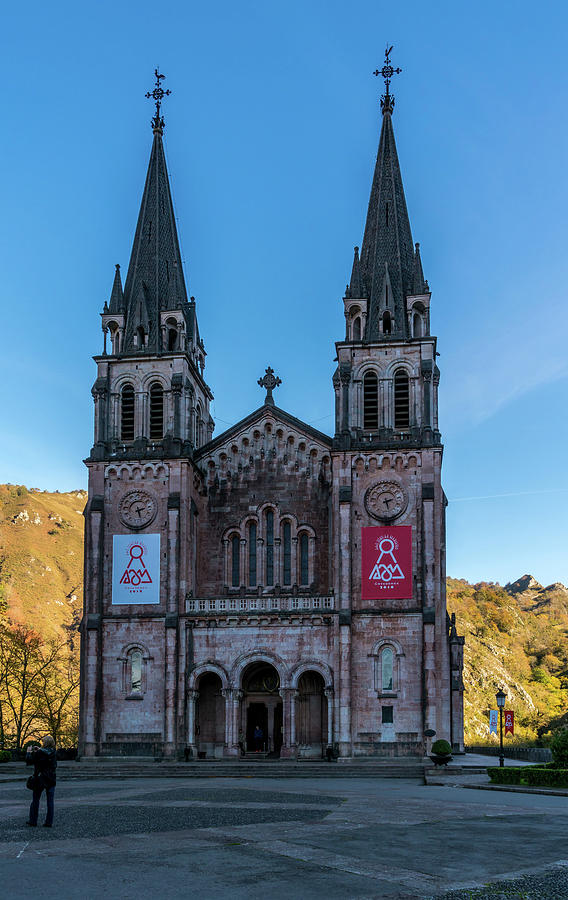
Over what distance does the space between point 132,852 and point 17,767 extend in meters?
30.9

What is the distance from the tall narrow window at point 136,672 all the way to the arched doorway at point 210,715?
3.08 metres

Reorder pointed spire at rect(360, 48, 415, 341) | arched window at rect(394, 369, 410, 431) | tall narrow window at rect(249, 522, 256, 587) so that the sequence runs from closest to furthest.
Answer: arched window at rect(394, 369, 410, 431) → tall narrow window at rect(249, 522, 256, 587) → pointed spire at rect(360, 48, 415, 341)

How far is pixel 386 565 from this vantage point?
51906 millimetres

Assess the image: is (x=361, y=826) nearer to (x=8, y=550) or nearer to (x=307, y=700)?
(x=307, y=700)

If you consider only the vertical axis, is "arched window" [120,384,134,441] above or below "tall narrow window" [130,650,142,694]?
above

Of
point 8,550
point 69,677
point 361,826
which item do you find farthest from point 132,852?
point 8,550

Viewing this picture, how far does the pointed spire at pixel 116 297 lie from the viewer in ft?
195

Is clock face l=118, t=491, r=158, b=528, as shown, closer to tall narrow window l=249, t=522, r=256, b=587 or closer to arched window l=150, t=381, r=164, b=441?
arched window l=150, t=381, r=164, b=441

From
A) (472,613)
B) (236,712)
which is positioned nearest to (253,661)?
(236,712)

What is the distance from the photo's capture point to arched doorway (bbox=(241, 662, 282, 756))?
175 ft

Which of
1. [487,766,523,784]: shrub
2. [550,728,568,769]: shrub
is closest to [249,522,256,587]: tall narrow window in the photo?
[487,766,523,784]: shrub

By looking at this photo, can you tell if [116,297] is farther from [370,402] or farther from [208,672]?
[208,672]

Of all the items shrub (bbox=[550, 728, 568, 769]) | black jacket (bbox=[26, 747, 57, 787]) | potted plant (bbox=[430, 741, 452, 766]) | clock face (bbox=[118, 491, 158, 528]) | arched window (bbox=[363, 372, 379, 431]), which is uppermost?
arched window (bbox=[363, 372, 379, 431])

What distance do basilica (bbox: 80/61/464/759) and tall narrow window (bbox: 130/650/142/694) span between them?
0.26 feet
